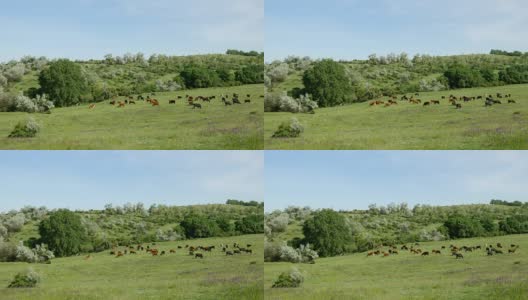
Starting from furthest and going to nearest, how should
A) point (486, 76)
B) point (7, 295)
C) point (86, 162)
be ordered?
point (486, 76) < point (86, 162) < point (7, 295)

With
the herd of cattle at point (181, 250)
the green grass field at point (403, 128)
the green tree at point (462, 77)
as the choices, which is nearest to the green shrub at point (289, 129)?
the green grass field at point (403, 128)

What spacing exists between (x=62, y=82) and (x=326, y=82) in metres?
10.1

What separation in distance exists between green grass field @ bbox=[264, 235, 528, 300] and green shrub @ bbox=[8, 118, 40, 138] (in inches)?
389

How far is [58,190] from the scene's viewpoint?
2827cm

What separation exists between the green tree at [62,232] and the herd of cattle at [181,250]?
5.10 feet

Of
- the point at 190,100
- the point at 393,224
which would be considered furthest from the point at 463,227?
the point at 190,100

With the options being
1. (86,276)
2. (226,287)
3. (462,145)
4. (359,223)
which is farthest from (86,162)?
(462,145)

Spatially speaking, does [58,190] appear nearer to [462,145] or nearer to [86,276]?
[86,276]

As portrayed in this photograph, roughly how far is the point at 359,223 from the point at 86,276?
1059cm

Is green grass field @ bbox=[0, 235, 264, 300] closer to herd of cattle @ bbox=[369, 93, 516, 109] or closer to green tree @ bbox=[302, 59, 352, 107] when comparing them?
green tree @ bbox=[302, 59, 352, 107]

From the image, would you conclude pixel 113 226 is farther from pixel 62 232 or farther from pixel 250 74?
pixel 250 74

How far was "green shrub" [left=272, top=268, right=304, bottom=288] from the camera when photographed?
85.2ft

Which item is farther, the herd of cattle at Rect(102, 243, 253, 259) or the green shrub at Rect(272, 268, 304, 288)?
the herd of cattle at Rect(102, 243, 253, 259)

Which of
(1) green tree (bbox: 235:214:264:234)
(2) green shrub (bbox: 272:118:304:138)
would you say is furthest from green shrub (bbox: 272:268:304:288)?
(2) green shrub (bbox: 272:118:304:138)
